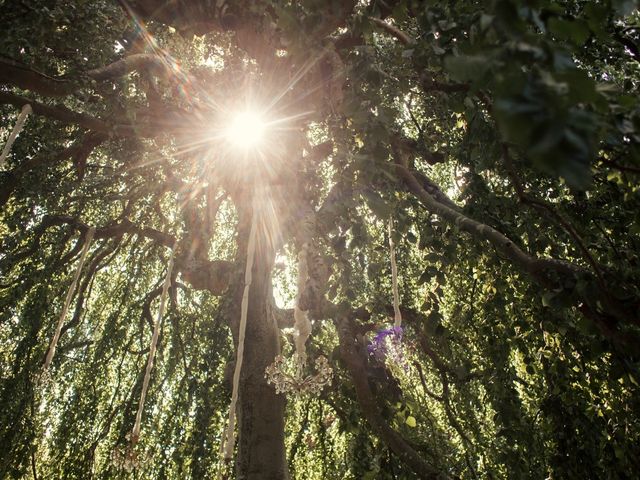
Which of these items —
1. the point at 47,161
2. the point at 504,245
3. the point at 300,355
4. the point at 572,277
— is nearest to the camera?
the point at 572,277

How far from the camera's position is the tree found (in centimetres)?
112

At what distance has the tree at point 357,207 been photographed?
1.12m

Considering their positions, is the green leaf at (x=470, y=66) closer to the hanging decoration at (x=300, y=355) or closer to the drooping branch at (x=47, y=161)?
the hanging decoration at (x=300, y=355)

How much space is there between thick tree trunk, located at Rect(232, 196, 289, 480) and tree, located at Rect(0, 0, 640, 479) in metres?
0.01

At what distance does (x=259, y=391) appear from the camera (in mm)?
2852

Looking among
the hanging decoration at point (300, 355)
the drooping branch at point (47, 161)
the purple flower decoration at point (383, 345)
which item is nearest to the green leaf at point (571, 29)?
the hanging decoration at point (300, 355)

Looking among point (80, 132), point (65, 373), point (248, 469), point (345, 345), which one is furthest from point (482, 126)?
point (65, 373)

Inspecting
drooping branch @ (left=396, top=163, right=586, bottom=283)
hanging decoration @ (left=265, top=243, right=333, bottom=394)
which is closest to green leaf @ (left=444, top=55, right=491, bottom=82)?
drooping branch @ (left=396, top=163, right=586, bottom=283)

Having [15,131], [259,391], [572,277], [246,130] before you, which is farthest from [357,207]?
[15,131]

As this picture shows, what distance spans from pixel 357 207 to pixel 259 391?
1567 millimetres

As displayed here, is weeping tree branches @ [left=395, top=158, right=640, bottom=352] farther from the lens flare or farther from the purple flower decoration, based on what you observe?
the lens flare

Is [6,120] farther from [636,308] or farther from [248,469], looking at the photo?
[636,308]

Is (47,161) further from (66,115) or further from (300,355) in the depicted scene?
(300,355)

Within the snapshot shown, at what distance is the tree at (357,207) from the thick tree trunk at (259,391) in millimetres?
14
